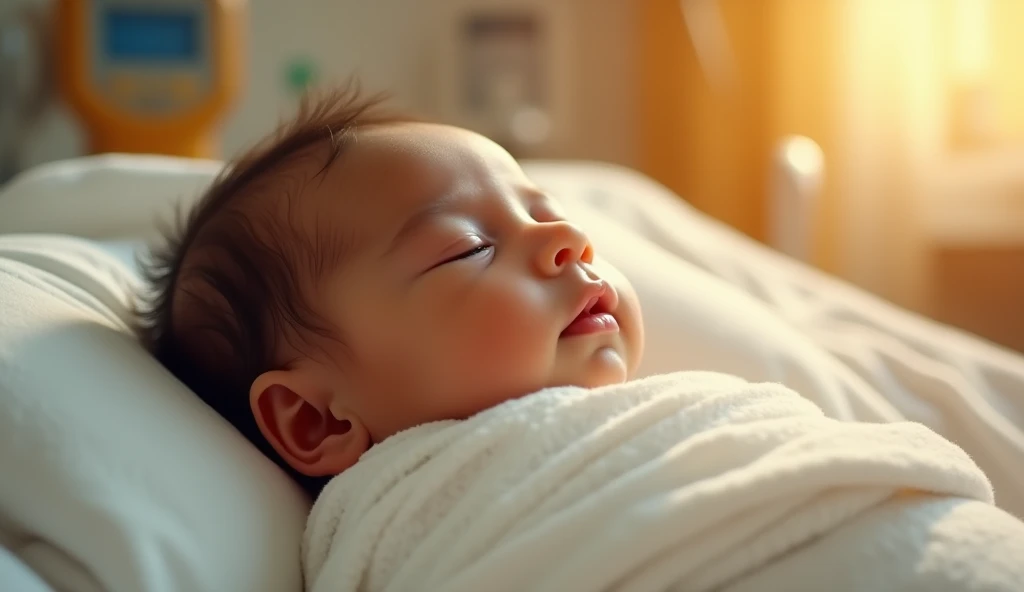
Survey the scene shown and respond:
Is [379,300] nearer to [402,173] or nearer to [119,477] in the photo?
[402,173]

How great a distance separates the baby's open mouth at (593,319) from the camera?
2.30ft

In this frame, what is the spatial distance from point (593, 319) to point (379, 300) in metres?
0.15

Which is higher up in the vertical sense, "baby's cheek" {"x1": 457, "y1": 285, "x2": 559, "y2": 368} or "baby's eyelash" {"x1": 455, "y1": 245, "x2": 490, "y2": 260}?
"baby's eyelash" {"x1": 455, "y1": 245, "x2": 490, "y2": 260}

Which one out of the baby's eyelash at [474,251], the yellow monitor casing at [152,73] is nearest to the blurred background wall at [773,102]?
the yellow monitor casing at [152,73]

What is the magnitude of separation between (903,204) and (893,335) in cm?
90

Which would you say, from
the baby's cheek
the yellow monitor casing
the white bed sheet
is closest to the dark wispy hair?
the baby's cheek

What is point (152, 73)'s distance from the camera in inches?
74.2

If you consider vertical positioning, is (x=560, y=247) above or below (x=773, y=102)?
above

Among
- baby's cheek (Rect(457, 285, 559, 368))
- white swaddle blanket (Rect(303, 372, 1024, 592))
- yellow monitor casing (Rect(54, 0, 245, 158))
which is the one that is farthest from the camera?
yellow monitor casing (Rect(54, 0, 245, 158))

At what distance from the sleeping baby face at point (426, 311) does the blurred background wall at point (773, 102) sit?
4.37 ft

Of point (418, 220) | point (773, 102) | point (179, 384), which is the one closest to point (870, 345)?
point (418, 220)

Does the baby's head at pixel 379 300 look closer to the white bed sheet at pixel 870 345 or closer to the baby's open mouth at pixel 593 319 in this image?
the baby's open mouth at pixel 593 319

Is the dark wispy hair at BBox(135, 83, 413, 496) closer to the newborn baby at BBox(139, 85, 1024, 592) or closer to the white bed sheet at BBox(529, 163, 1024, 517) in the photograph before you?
the newborn baby at BBox(139, 85, 1024, 592)

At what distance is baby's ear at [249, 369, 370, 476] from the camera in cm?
69
